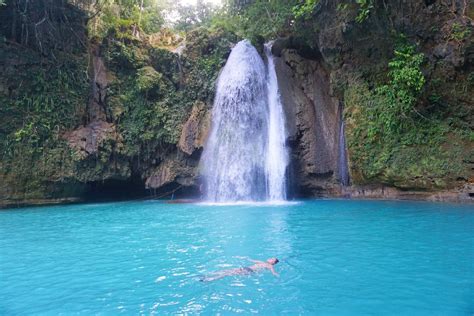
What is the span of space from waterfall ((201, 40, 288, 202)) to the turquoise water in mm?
5279

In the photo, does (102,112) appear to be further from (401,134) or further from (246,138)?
(401,134)

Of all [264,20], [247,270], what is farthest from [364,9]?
[247,270]

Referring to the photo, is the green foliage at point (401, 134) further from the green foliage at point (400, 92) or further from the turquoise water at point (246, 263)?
the turquoise water at point (246, 263)

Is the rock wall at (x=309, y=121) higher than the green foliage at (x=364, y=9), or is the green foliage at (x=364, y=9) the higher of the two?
the green foliage at (x=364, y=9)

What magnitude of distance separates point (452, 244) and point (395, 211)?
4062mm

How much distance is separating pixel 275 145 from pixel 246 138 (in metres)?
1.28

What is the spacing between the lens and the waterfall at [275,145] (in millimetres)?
14859

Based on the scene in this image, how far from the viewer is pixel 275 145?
50.4 ft

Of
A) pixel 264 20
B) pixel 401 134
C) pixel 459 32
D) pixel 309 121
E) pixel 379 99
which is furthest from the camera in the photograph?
pixel 264 20

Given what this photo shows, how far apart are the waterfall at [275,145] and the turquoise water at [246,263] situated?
5.14m

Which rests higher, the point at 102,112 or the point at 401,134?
the point at 102,112

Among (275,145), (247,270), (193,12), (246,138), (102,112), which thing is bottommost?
(247,270)

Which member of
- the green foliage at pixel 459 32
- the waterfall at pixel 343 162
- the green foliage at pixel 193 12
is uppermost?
the green foliage at pixel 193 12

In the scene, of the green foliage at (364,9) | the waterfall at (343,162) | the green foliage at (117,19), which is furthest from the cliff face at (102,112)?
the green foliage at (364,9)
